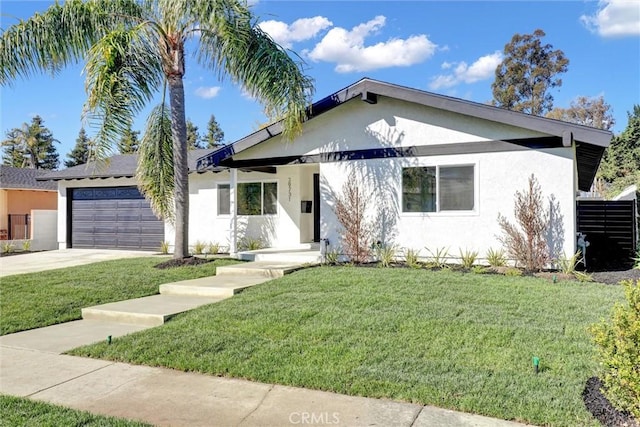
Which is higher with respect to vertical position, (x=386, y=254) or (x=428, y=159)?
(x=428, y=159)

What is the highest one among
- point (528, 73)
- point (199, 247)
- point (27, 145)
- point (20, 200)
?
point (528, 73)

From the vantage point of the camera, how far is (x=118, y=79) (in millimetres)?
10008

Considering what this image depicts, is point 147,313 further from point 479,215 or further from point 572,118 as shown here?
point 572,118

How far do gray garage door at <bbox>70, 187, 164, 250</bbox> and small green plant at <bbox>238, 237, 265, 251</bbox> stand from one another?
353cm

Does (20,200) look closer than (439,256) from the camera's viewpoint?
No

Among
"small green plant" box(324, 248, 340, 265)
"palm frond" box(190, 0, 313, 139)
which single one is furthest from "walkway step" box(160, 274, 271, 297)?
"palm frond" box(190, 0, 313, 139)

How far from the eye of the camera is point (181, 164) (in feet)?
35.9

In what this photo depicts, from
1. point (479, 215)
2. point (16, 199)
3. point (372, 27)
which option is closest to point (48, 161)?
point (16, 199)

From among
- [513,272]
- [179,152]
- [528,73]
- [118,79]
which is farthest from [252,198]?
[528,73]

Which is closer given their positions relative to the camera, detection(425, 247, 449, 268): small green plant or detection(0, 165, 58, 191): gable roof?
detection(425, 247, 449, 268): small green plant

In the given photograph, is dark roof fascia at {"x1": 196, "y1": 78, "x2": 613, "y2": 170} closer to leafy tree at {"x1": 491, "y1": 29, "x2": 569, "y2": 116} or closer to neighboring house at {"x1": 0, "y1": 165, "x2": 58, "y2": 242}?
neighboring house at {"x1": 0, "y1": 165, "x2": 58, "y2": 242}

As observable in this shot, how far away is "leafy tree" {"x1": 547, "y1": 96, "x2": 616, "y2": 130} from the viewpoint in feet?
134

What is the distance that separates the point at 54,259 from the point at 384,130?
1115 cm

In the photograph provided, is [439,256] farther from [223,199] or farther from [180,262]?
[223,199]
